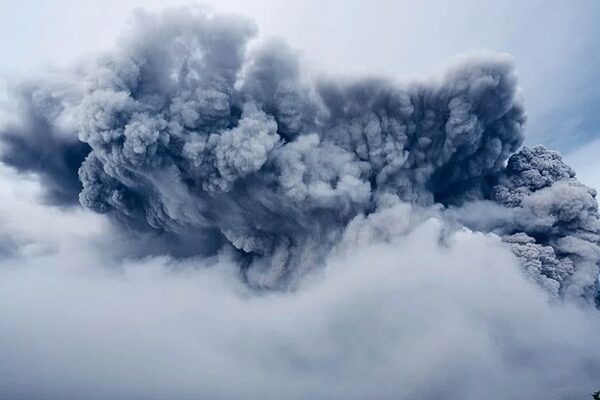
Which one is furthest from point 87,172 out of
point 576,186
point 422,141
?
point 576,186

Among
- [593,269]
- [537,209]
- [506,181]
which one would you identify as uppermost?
[506,181]

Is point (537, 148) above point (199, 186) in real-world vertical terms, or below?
above

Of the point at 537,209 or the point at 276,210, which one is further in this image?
the point at 537,209

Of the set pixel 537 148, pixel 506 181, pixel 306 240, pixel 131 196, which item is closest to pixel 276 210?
pixel 306 240

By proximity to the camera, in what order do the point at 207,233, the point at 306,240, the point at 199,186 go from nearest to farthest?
the point at 199,186 < the point at 306,240 < the point at 207,233

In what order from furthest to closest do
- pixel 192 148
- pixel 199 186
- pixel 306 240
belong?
pixel 306 240 < pixel 199 186 < pixel 192 148

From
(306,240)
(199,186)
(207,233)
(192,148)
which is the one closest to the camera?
(192,148)

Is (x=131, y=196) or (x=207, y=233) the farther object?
(x=207, y=233)

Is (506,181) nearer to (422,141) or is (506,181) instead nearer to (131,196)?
(422,141)

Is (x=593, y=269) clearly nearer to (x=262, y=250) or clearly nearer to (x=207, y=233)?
(x=262, y=250)
